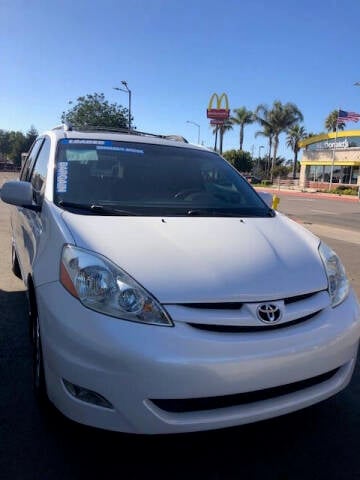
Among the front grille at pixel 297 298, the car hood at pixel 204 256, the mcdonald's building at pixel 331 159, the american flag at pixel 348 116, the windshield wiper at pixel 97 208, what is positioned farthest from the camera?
the mcdonald's building at pixel 331 159

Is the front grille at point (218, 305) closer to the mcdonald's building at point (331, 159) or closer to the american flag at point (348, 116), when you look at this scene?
the american flag at point (348, 116)

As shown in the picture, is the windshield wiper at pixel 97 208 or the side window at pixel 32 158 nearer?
the windshield wiper at pixel 97 208

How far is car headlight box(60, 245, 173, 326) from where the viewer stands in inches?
81.3

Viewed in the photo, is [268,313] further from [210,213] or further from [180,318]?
[210,213]

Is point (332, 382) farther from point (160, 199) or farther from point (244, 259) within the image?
point (160, 199)

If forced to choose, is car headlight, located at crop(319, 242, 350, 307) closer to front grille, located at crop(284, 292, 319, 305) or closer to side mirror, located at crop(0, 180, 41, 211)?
front grille, located at crop(284, 292, 319, 305)

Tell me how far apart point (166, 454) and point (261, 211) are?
1828 mm

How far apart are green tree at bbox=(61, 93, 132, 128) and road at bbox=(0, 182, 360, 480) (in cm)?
2886

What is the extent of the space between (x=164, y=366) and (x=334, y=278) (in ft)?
4.03

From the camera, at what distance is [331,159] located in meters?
51.2

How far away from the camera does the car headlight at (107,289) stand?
2064 millimetres

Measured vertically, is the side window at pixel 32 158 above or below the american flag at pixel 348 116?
below


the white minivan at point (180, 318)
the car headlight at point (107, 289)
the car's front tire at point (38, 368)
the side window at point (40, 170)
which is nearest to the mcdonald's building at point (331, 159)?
the side window at point (40, 170)

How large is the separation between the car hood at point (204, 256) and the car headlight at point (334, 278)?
64mm
